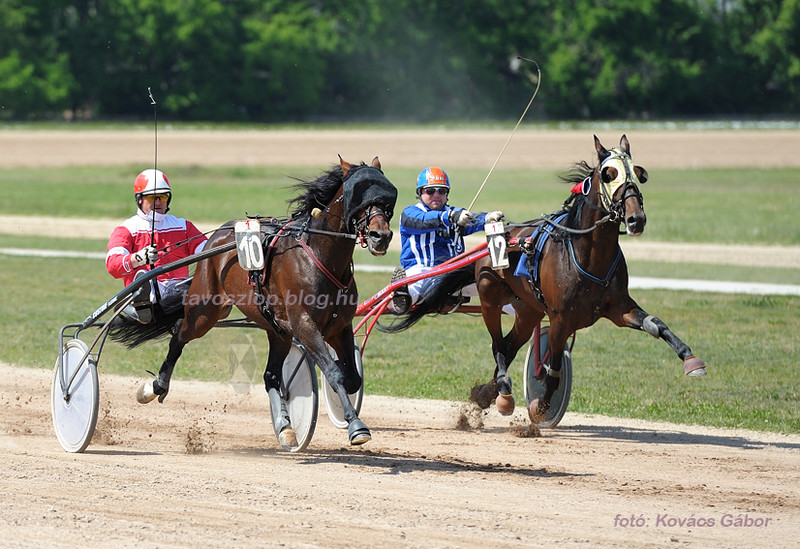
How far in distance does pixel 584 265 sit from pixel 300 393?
6.43 ft

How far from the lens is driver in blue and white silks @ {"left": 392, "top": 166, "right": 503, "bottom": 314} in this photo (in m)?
8.52

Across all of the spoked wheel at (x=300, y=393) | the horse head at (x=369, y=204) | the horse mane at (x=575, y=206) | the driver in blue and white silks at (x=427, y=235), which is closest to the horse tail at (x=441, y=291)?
the driver in blue and white silks at (x=427, y=235)

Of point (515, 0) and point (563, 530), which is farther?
point (515, 0)

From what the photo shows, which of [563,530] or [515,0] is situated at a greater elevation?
[515,0]

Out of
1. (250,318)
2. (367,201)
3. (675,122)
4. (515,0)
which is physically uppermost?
(515,0)

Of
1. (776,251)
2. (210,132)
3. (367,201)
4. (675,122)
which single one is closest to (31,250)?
(776,251)

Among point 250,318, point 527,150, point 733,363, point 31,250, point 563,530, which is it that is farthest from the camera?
point 527,150

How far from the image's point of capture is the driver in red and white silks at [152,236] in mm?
7500

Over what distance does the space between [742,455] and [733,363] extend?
3607mm

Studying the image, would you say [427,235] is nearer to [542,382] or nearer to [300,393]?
[542,382]

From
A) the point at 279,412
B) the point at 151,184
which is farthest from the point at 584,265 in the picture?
the point at 151,184

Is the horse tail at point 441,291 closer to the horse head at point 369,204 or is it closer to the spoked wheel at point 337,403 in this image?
the spoked wheel at point 337,403

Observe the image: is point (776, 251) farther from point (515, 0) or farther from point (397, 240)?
point (515, 0)

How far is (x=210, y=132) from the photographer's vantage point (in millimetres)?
50906
